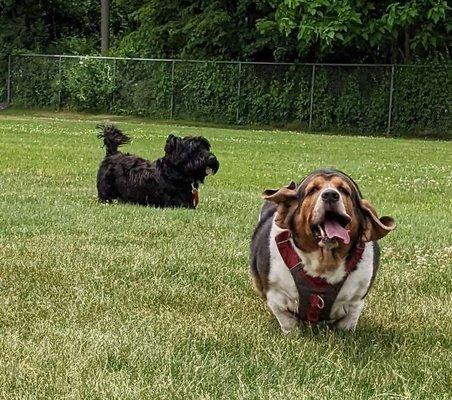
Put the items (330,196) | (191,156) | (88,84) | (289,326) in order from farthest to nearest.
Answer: (88,84) → (191,156) → (289,326) → (330,196)

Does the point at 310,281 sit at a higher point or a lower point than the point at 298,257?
lower

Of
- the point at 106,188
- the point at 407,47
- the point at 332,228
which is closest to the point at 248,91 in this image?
the point at 407,47

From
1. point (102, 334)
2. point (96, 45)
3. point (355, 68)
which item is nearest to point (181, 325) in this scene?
point (102, 334)

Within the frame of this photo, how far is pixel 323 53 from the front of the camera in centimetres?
2944

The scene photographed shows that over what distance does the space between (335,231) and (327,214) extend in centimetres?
9

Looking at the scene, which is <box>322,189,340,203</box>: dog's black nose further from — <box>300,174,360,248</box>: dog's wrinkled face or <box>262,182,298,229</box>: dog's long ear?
<box>262,182,298,229</box>: dog's long ear

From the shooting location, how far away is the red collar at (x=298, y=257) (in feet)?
12.0

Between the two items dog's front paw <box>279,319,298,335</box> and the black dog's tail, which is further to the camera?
the black dog's tail

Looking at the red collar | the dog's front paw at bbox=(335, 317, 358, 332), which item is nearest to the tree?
the dog's front paw at bbox=(335, 317, 358, 332)

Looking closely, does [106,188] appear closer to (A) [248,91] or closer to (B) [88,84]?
(A) [248,91]

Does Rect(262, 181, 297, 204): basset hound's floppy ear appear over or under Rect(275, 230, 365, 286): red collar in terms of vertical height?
over

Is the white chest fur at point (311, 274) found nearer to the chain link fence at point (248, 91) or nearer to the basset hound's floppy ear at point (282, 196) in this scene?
the basset hound's floppy ear at point (282, 196)

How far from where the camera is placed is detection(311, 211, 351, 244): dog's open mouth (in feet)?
11.2

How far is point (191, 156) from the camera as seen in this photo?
8.59m
